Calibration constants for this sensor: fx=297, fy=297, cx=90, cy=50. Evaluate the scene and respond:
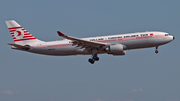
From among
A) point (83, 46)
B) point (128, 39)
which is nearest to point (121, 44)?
point (128, 39)

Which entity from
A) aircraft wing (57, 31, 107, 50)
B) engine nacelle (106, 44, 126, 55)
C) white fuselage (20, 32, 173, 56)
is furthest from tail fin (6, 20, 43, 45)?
engine nacelle (106, 44, 126, 55)

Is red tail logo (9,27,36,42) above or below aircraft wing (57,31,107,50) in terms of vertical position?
above

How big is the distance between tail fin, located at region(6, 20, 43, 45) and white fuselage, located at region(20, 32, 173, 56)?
3.39 m

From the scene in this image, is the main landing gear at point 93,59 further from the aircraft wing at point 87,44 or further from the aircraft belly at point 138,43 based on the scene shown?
the aircraft belly at point 138,43

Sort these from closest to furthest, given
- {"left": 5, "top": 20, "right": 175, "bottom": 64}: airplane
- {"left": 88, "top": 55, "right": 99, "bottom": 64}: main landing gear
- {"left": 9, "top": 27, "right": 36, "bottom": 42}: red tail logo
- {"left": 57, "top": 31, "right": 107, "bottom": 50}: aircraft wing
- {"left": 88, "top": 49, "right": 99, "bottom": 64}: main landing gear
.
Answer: {"left": 57, "top": 31, "right": 107, "bottom": 50}: aircraft wing < {"left": 5, "top": 20, "right": 175, "bottom": 64}: airplane < {"left": 88, "top": 49, "right": 99, "bottom": 64}: main landing gear < {"left": 88, "top": 55, "right": 99, "bottom": 64}: main landing gear < {"left": 9, "top": 27, "right": 36, "bottom": 42}: red tail logo

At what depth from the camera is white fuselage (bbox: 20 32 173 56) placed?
48.6m

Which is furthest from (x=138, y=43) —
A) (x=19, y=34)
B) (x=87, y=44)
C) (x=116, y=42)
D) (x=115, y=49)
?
(x=19, y=34)

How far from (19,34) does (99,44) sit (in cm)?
1660

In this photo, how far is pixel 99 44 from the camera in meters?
47.8

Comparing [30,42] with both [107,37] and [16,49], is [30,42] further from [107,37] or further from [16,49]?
[107,37]

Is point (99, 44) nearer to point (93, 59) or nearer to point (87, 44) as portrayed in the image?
point (87, 44)

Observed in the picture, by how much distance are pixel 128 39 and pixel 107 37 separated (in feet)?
11.6

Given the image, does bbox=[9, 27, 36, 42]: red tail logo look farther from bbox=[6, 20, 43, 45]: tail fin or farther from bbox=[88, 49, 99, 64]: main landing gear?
bbox=[88, 49, 99, 64]: main landing gear

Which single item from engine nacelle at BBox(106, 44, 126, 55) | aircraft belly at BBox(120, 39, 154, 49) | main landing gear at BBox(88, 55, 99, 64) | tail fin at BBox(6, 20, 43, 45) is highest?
tail fin at BBox(6, 20, 43, 45)
